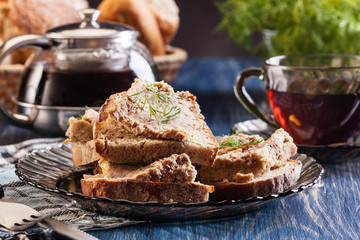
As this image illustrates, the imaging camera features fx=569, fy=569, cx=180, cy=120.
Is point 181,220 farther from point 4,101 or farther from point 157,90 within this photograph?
point 4,101

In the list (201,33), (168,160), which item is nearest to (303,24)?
(168,160)

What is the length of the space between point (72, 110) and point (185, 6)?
8.13 ft

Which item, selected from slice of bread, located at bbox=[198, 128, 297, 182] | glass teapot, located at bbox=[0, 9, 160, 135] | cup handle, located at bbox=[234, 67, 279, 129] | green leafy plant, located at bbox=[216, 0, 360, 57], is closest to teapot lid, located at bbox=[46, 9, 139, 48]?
glass teapot, located at bbox=[0, 9, 160, 135]

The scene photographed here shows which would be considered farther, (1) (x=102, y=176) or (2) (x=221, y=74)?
(2) (x=221, y=74)

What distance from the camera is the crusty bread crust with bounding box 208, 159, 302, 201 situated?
117cm

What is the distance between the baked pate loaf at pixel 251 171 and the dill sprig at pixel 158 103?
139 mm

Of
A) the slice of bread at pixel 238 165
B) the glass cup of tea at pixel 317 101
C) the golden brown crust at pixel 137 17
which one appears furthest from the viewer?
the golden brown crust at pixel 137 17

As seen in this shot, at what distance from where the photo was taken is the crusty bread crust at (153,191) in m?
1.11

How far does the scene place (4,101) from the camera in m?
2.30

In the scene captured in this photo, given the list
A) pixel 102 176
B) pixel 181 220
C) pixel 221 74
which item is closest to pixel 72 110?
pixel 102 176

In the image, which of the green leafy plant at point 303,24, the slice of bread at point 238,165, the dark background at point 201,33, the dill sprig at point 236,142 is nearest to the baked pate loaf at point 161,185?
the slice of bread at point 238,165

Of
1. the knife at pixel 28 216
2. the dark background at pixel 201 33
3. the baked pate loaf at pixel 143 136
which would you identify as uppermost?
the baked pate loaf at pixel 143 136

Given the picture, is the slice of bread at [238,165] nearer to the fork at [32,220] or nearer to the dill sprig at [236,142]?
the dill sprig at [236,142]

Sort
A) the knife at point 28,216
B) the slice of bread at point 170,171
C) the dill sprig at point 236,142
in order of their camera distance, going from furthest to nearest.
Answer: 1. the dill sprig at point 236,142
2. the slice of bread at point 170,171
3. the knife at point 28,216
